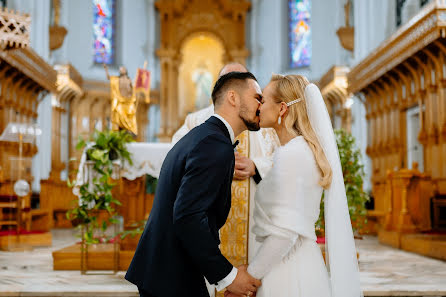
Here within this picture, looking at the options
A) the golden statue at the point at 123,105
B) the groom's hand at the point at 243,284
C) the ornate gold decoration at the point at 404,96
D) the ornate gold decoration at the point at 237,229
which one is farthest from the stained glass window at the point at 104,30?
the groom's hand at the point at 243,284

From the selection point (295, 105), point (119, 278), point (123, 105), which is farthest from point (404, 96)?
point (295, 105)

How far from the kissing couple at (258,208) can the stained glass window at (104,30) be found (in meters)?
14.8

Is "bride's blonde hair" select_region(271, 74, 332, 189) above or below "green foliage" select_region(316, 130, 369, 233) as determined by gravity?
above

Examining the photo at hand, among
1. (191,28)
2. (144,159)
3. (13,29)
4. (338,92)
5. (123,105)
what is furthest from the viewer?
(191,28)

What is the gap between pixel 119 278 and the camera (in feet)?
15.7

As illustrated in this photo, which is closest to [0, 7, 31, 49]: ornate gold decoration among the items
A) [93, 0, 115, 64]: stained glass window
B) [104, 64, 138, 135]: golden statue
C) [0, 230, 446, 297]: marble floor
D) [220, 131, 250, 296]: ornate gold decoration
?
[104, 64, 138, 135]: golden statue

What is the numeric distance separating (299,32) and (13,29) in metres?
10.1

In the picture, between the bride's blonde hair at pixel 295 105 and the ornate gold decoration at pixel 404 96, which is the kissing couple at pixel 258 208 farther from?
the ornate gold decoration at pixel 404 96

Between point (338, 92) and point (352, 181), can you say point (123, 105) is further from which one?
point (338, 92)

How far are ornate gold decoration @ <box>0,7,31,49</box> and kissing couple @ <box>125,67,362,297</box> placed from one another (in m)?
7.15

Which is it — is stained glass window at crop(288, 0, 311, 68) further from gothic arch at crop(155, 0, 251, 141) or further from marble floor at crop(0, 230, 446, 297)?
marble floor at crop(0, 230, 446, 297)

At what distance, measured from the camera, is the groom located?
178 cm

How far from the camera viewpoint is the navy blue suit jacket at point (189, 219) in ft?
5.83

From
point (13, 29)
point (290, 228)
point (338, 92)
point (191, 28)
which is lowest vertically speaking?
point (290, 228)
